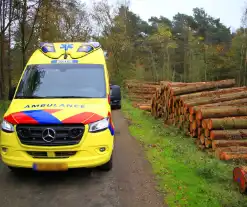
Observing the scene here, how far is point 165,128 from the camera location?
39.9 ft

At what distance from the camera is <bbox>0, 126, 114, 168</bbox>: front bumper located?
5.52m

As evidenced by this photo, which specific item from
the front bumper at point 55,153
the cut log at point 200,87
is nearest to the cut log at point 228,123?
the cut log at point 200,87

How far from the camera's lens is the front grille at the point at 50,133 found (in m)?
5.47

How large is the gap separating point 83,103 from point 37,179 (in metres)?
1.74

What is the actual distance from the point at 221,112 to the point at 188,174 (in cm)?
326

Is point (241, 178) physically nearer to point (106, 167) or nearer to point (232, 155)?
point (232, 155)

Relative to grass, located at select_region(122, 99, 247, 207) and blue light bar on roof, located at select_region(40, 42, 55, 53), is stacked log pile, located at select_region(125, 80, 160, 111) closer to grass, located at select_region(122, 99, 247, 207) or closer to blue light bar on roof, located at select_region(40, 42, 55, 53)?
grass, located at select_region(122, 99, 247, 207)

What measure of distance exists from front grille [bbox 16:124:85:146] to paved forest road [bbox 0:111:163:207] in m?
0.88

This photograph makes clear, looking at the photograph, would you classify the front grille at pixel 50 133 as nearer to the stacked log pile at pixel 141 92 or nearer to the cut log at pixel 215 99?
the cut log at pixel 215 99

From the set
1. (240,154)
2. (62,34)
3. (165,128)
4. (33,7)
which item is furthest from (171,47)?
(240,154)

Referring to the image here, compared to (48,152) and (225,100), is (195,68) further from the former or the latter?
(48,152)

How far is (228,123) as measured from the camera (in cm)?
876

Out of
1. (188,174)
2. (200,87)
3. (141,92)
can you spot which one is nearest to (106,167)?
(188,174)

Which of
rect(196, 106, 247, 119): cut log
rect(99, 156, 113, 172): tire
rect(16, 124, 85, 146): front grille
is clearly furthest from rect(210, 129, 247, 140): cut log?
rect(16, 124, 85, 146): front grille
